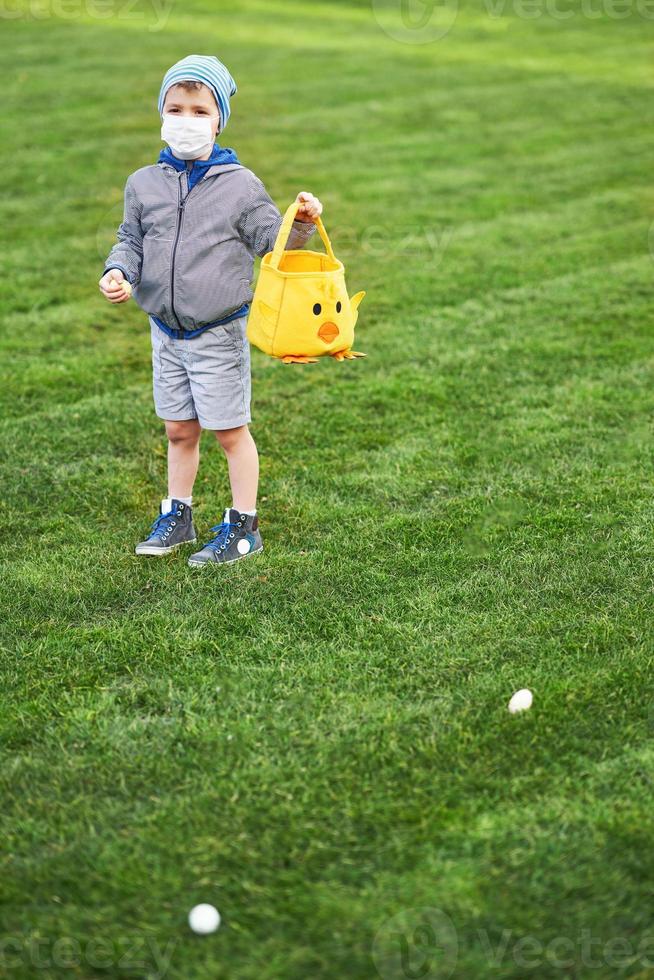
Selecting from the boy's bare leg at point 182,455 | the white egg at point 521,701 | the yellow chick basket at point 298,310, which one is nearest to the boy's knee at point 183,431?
the boy's bare leg at point 182,455

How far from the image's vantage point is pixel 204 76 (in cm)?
364

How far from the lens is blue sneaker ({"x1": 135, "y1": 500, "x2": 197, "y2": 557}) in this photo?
13.0 feet

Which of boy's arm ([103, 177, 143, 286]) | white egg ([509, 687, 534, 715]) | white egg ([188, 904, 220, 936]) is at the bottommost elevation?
white egg ([188, 904, 220, 936])

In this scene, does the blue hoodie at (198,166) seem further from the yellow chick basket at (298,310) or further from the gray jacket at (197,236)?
the yellow chick basket at (298,310)

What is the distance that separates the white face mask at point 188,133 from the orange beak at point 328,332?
69 centimetres

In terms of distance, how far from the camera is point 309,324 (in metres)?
3.65

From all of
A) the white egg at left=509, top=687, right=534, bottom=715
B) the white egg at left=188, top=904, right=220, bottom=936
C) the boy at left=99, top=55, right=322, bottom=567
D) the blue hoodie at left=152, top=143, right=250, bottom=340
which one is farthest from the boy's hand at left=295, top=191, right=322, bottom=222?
the white egg at left=188, top=904, right=220, bottom=936

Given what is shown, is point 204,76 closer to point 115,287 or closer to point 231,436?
point 115,287

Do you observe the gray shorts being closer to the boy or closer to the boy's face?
the boy

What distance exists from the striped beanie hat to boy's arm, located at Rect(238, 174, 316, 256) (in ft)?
0.85

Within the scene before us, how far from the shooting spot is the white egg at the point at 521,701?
9.81ft

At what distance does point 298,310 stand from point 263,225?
32 centimetres

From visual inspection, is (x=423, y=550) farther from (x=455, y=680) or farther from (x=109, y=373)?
(x=109, y=373)

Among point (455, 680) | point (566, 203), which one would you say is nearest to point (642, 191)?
point (566, 203)
